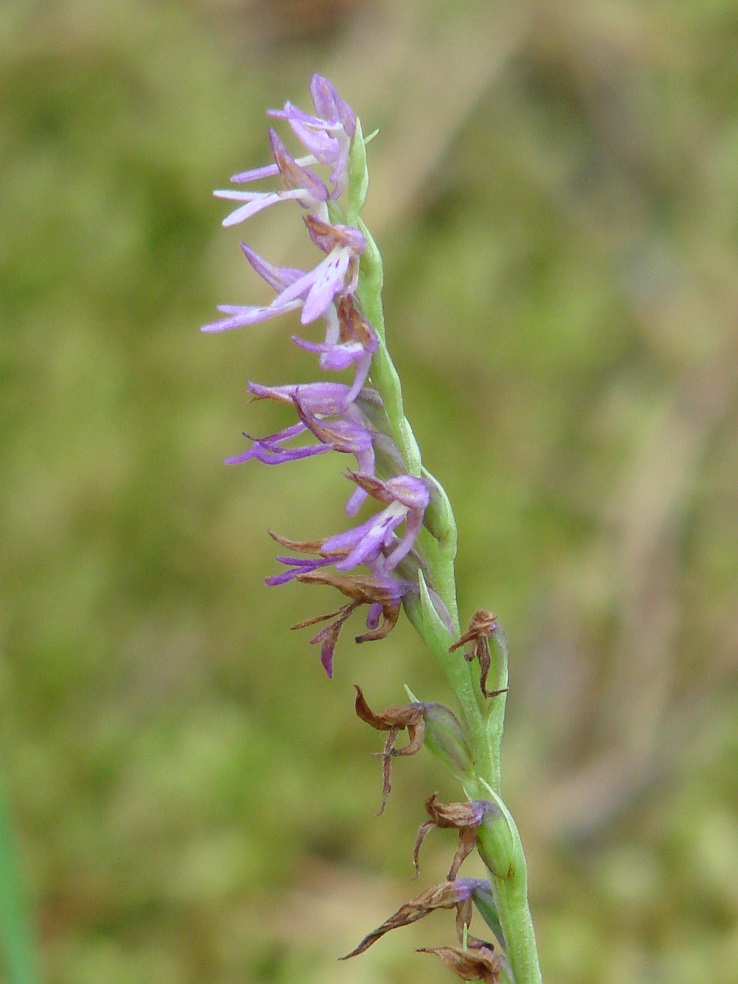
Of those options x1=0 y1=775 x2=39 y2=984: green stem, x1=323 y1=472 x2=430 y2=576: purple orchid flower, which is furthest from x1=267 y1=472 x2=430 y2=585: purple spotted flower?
x1=0 y1=775 x2=39 y2=984: green stem

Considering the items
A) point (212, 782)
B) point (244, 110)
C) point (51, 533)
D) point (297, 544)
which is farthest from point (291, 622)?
point (297, 544)

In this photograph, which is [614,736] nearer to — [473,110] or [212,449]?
[212,449]

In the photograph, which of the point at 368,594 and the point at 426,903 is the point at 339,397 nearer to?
the point at 368,594

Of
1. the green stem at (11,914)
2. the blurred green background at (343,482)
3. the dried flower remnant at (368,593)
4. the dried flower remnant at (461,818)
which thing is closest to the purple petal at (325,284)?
the dried flower remnant at (368,593)

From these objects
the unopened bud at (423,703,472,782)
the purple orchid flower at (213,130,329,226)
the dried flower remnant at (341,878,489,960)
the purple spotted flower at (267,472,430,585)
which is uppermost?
the purple orchid flower at (213,130,329,226)

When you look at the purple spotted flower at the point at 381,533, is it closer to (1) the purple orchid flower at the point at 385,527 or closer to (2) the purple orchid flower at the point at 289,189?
(1) the purple orchid flower at the point at 385,527

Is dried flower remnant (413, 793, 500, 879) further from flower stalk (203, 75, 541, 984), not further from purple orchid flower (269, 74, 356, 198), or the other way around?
purple orchid flower (269, 74, 356, 198)
